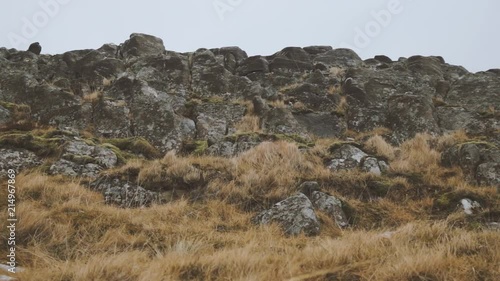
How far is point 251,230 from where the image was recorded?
688 cm

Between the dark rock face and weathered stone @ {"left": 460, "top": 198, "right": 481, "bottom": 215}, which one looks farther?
the dark rock face

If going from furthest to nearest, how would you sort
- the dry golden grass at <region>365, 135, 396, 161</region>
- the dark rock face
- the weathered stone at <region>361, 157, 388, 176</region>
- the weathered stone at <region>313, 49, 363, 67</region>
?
the weathered stone at <region>313, 49, 363, 67</region>
the dark rock face
the dry golden grass at <region>365, 135, 396, 161</region>
the weathered stone at <region>361, 157, 388, 176</region>

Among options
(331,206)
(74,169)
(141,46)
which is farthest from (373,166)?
(141,46)

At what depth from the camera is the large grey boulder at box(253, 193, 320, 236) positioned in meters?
6.87

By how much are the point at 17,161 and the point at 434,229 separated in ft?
30.7

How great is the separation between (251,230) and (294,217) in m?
0.82

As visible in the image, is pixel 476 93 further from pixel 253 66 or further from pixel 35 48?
pixel 35 48

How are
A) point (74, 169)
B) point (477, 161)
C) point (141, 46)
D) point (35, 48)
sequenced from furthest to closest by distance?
point (35, 48) → point (141, 46) → point (477, 161) → point (74, 169)

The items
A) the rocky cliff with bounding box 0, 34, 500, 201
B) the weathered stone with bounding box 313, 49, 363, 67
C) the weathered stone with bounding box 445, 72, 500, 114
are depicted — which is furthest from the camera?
the weathered stone with bounding box 313, 49, 363, 67

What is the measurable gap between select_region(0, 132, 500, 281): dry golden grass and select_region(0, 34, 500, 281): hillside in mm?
34

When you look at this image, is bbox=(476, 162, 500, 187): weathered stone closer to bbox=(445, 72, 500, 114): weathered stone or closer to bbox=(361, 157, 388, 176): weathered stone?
bbox=(361, 157, 388, 176): weathered stone

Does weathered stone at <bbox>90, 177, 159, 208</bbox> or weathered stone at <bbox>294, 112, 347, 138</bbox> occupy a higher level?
weathered stone at <bbox>294, 112, 347, 138</bbox>

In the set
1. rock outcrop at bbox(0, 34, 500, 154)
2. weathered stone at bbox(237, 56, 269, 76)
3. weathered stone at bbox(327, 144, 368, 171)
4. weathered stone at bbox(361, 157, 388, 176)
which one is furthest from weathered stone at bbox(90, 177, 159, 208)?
weathered stone at bbox(237, 56, 269, 76)

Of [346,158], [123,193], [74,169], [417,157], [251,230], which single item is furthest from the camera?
[417,157]
